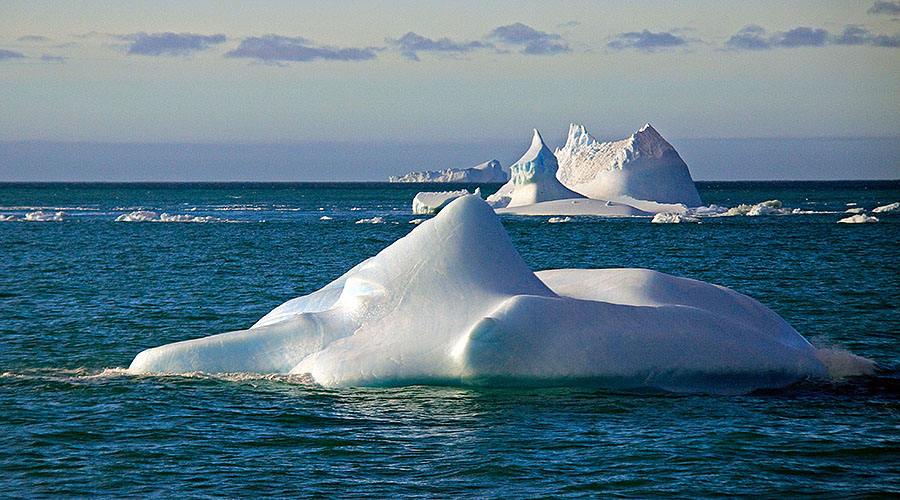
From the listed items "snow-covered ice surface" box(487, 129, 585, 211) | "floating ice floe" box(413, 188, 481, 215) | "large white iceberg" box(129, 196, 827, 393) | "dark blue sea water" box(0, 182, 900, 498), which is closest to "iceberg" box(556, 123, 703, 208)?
"snow-covered ice surface" box(487, 129, 585, 211)

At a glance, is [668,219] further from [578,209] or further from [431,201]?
[431,201]

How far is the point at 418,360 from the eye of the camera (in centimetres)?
1236

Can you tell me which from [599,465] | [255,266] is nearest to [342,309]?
[599,465]

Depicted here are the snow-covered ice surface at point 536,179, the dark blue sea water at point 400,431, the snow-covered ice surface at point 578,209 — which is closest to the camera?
the dark blue sea water at point 400,431

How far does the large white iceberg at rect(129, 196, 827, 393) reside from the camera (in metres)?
12.1

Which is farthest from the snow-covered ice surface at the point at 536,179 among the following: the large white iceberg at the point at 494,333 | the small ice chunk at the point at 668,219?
the large white iceberg at the point at 494,333

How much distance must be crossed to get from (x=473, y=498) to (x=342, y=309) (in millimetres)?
5642

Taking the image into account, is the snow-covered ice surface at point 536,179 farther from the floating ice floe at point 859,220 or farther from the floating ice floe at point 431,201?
the floating ice floe at point 859,220

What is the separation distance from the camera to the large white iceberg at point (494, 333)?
12.1 meters

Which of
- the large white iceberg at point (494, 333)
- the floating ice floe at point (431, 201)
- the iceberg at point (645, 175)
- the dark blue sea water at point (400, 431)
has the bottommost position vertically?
the dark blue sea water at point (400, 431)

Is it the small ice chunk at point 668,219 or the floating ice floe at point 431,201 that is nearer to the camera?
the small ice chunk at point 668,219

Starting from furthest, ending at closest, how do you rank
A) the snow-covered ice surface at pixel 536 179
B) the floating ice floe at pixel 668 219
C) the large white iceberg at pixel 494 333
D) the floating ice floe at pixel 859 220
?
the snow-covered ice surface at pixel 536 179
the floating ice floe at pixel 859 220
the floating ice floe at pixel 668 219
the large white iceberg at pixel 494 333

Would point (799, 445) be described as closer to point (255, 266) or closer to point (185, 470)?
point (185, 470)

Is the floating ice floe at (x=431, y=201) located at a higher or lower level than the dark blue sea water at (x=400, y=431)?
higher
